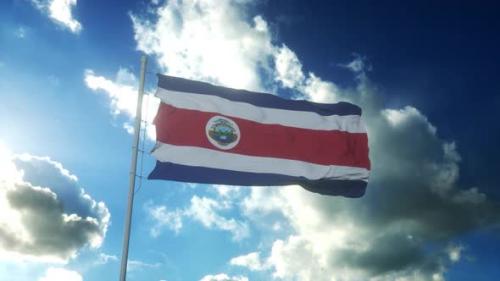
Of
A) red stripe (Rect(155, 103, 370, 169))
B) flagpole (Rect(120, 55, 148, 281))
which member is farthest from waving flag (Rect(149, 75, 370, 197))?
flagpole (Rect(120, 55, 148, 281))

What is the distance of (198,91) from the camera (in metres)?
21.1

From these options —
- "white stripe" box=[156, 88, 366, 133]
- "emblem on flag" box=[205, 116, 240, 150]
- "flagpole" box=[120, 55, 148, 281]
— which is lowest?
"flagpole" box=[120, 55, 148, 281]

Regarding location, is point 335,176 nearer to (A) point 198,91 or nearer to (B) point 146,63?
(A) point 198,91

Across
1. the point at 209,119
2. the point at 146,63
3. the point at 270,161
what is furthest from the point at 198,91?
the point at 270,161

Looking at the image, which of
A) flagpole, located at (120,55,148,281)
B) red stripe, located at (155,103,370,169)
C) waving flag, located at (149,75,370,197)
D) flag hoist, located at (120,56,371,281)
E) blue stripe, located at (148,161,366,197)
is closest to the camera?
flagpole, located at (120,55,148,281)

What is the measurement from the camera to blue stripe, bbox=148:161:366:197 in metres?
19.0

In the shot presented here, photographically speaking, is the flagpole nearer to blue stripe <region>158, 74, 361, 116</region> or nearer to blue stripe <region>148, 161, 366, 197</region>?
blue stripe <region>148, 161, 366, 197</region>

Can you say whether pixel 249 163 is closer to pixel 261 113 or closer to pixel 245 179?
pixel 245 179

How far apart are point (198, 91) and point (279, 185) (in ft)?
16.0

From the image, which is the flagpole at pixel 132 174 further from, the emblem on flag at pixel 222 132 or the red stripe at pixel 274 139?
the emblem on flag at pixel 222 132

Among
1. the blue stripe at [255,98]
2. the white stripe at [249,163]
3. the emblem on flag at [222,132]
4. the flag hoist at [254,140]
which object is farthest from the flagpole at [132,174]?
the emblem on flag at [222,132]

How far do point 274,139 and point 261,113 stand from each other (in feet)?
3.97

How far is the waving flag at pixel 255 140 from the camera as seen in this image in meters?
19.8

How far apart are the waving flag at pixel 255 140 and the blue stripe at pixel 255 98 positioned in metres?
0.04
